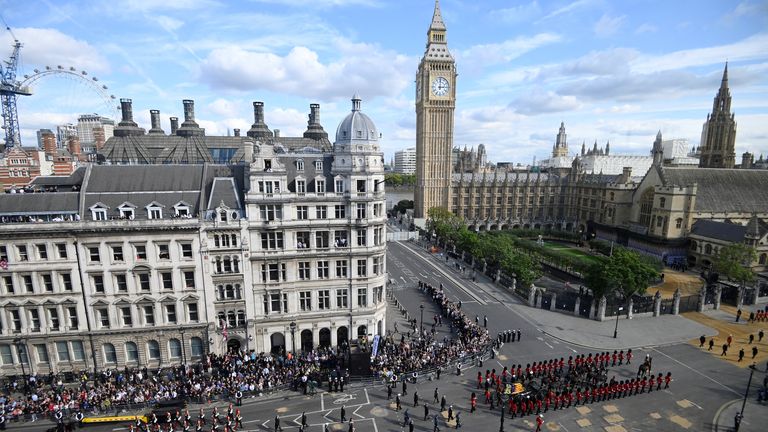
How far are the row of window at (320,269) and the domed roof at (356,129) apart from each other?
13365mm

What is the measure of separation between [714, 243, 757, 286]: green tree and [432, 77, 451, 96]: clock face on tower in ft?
268

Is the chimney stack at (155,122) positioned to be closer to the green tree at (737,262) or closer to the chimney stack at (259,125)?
the chimney stack at (259,125)

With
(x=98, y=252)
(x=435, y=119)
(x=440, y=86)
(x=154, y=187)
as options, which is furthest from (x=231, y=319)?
(x=440, y=86)

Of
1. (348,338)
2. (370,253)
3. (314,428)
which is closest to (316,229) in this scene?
(370,253)

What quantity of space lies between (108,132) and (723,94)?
25639cm

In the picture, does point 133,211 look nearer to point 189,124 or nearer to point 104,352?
point 104,352

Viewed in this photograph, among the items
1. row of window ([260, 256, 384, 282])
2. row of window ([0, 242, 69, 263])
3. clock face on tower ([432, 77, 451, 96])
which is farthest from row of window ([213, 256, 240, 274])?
clock face on tower ([432, 77, 451, 96])

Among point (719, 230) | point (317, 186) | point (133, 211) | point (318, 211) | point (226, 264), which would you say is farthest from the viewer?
point (719, 230)

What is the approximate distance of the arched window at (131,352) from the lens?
39438mm

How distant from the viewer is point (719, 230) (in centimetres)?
7288

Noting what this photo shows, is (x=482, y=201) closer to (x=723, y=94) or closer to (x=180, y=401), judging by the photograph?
(x=723, y=94)

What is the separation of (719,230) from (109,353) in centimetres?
9686

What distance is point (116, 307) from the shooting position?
38438 millimetres

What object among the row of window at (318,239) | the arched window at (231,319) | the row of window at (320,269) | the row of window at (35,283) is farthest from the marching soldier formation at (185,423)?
the row of window at (35,283)
